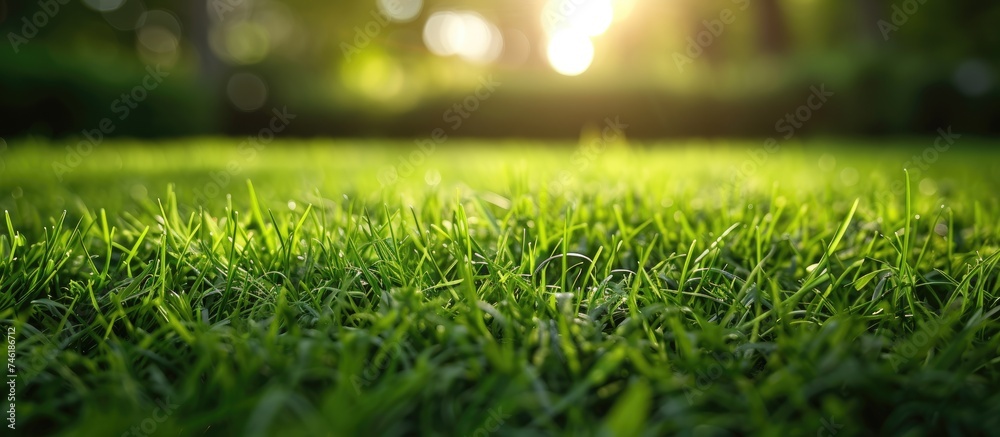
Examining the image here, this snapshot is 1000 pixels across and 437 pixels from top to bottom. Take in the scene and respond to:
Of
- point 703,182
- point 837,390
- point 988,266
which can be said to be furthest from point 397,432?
point 703,182

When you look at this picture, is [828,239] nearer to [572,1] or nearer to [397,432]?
[397,432]
